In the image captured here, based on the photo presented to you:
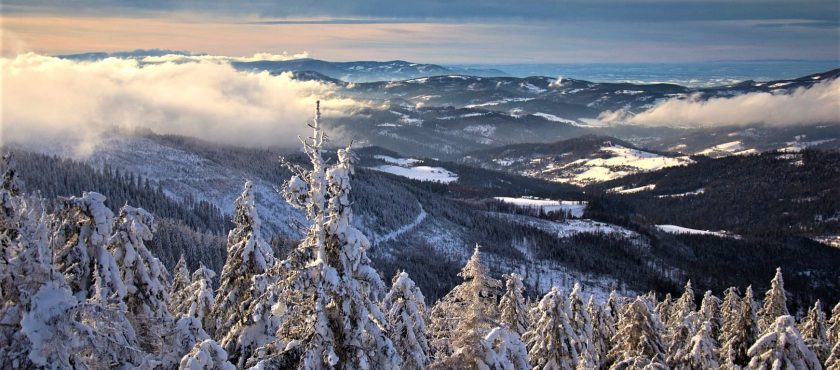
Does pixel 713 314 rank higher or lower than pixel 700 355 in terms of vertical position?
lower

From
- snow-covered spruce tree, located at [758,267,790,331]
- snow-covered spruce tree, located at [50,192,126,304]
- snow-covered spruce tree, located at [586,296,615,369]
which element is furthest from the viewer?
snow-covered spruce tree, located at [758,267,790,331]

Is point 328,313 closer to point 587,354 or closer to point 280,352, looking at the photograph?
point 280,352

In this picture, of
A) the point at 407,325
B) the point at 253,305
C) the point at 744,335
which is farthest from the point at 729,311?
the point at 253,305

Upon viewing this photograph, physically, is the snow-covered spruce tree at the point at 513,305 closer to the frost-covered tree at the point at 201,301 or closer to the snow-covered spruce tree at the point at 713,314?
the frost-covered tree at the point at 201,301

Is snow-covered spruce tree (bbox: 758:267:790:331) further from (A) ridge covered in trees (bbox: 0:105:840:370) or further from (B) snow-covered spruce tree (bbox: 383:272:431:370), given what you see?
(B) snow-covered spruce tree (bbox: 383:272:431:370)

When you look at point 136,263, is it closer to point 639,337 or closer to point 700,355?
point 639,337

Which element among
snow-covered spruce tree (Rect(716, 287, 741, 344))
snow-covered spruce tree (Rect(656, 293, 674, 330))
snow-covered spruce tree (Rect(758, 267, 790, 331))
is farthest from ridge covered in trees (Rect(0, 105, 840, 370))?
snow-covered spruce tree (Rect(656, 293, 674, 330))
